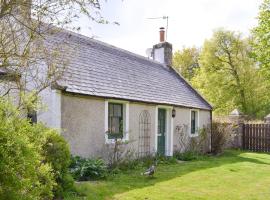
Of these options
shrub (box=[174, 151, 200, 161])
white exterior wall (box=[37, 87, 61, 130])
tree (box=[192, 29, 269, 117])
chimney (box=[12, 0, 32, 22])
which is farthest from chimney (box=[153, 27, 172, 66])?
tree (box=[192, 29, 269, 117])

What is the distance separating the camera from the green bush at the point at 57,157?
26.5ft

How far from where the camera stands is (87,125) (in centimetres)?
1222

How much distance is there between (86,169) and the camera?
10.7 metres

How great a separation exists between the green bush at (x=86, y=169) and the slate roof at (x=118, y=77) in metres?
2.12

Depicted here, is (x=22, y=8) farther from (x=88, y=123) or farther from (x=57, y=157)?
(x=88, y=123)

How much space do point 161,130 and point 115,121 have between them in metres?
4.14

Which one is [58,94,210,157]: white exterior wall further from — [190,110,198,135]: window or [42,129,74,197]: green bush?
[190,110,198,135]: window

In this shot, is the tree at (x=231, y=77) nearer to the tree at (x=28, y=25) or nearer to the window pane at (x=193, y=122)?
the window pane at (x=193, y=122)

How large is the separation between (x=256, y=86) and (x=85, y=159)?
117 ft

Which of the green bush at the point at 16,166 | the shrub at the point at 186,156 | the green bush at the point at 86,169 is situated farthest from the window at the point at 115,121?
the green bush at the point at 16,166

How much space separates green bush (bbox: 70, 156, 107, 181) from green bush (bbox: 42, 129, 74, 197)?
1.95 m

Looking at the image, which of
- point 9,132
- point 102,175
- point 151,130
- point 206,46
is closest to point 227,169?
point 151,130

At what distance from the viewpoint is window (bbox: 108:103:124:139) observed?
13.6 m

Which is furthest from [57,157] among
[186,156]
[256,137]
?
[256,137]
